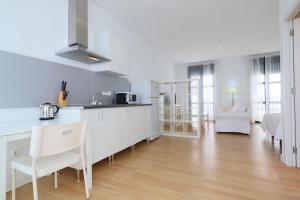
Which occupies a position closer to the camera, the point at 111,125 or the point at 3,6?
the point at 3,6

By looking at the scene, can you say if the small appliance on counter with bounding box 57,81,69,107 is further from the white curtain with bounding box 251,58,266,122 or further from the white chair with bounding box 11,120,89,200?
the white curtain with bounding box 251,58,266,122

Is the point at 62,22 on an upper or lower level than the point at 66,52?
upper

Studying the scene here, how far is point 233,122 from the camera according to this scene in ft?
13.8

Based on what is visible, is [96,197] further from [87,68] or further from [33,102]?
[87,68]

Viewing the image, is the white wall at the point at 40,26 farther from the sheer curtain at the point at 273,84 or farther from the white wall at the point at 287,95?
the sheer curtain at the point at 273,84

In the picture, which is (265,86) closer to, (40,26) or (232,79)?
(232,79)

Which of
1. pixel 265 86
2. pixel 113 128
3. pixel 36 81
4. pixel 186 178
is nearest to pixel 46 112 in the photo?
pixel 36 81

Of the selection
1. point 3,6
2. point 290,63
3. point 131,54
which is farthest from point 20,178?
point 290,63

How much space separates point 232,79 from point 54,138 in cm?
687

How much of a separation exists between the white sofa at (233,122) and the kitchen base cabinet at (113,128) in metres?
2.46

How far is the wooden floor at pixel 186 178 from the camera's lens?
1.46m

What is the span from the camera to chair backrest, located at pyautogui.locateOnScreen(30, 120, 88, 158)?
41.2 inches

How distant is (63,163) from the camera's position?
1.24 metres

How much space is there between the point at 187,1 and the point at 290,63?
70.2 inches
